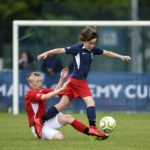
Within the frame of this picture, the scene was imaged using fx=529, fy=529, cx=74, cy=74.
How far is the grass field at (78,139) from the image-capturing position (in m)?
7.28

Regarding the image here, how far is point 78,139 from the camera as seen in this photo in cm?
832

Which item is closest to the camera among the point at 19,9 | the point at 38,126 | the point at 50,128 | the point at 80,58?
the point at 38,126

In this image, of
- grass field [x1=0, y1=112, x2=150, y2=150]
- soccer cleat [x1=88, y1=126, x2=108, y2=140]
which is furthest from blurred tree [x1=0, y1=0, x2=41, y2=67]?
soccer cleat [x1=88, y1=126, x2=108, y2=140]

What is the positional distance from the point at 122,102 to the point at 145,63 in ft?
5.55

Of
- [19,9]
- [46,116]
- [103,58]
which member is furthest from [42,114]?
[19,9]

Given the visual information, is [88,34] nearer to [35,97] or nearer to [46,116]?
[35,97]

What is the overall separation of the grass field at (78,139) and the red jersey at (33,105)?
39 cm

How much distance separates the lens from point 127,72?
14.5m

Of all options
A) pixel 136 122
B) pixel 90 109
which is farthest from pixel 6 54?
pixel 90 109

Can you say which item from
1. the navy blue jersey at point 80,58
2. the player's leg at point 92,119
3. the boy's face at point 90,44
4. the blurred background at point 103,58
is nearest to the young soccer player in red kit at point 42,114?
the player's leg at point 92,119

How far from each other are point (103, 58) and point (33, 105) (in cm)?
727

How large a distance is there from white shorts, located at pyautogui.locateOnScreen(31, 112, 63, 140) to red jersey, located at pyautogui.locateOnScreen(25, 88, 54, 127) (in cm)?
17

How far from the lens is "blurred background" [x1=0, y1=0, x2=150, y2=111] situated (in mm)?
14320

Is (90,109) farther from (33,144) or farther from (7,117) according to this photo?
(7,117)
